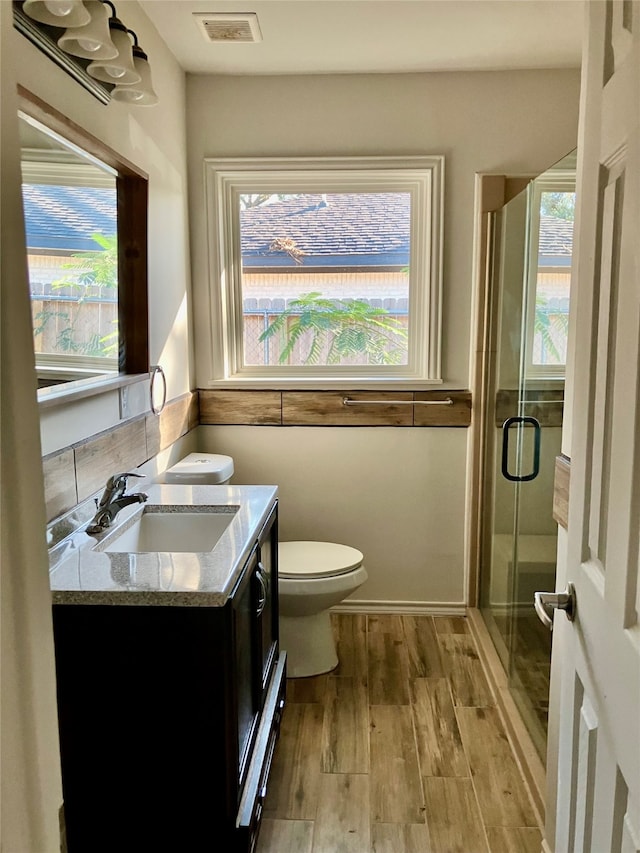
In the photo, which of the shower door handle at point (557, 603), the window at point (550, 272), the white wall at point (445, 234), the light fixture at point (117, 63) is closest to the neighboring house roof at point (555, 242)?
the window at point (550, 272)

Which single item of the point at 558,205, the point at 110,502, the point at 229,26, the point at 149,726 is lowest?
the point at 149,726

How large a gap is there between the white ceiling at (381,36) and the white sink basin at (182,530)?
5.55 ft

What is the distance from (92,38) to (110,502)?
1.12m

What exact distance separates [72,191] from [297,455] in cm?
166

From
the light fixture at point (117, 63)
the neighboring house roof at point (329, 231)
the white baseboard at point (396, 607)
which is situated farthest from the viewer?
the white baseboard at point (396, 607)

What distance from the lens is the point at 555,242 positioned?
212 cm

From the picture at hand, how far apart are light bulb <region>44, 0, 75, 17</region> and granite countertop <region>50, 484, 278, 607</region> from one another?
118 cm

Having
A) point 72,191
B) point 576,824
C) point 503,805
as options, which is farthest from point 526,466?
point 72,191

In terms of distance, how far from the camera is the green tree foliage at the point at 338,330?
306 cm

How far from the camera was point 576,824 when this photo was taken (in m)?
1.03

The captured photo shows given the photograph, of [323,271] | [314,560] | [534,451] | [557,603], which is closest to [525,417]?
[534,451]

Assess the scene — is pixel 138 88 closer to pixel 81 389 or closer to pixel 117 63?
pixel 117 63

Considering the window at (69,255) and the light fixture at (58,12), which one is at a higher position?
the light fixture at (58,12)

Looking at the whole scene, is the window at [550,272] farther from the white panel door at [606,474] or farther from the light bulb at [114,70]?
the light bulb at [114,70]
